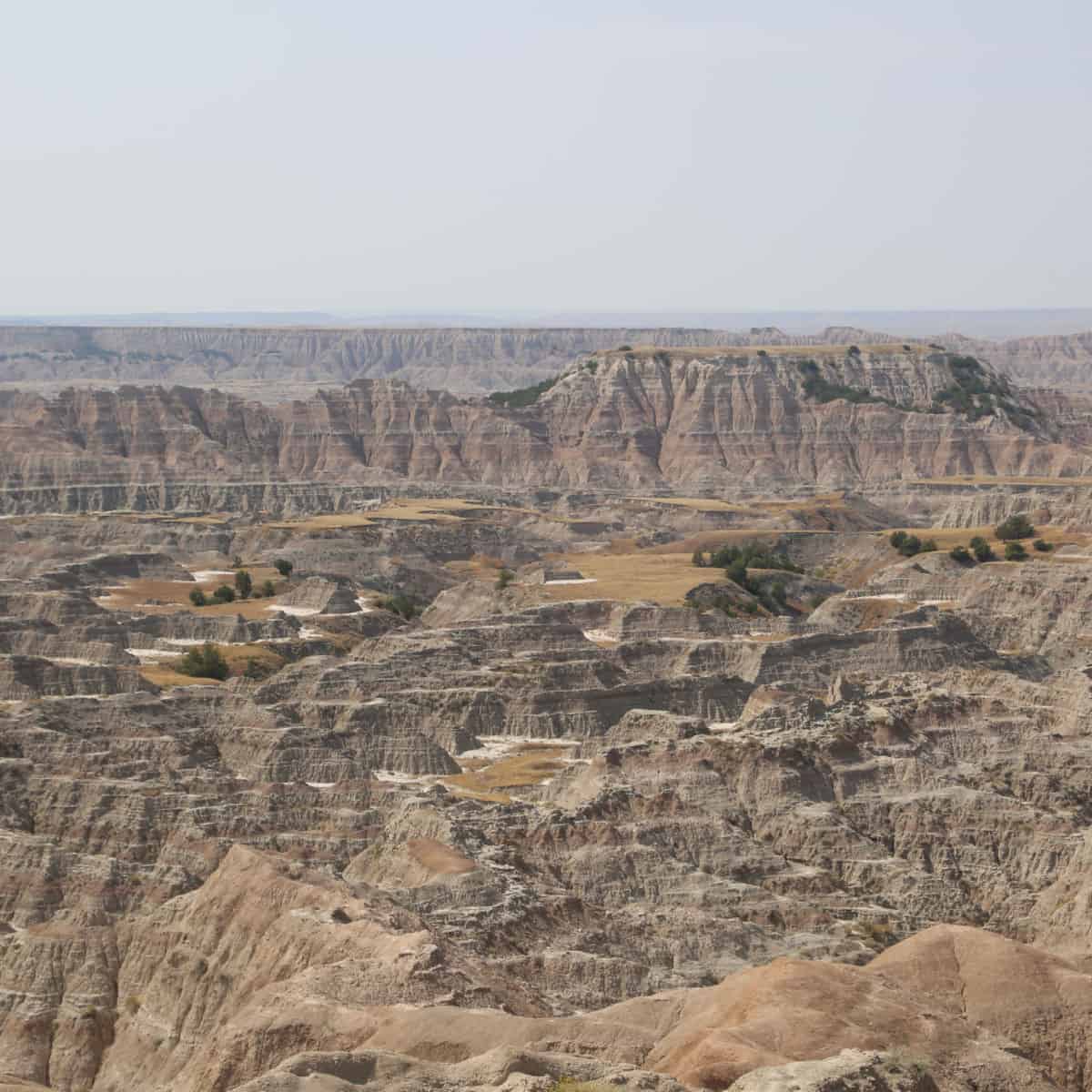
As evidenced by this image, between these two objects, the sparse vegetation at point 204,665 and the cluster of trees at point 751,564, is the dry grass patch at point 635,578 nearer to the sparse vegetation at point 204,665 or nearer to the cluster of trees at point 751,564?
the cluster of trees at point 751,564

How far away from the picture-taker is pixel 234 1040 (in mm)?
52969

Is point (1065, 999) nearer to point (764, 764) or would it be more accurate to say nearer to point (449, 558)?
point (764, 764)

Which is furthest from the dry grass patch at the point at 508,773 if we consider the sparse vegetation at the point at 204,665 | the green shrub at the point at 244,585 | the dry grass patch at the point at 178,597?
the green shrub at the point at 244,585

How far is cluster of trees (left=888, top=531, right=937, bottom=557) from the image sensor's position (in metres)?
184

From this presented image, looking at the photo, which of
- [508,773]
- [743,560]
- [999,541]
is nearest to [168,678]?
[508,773]

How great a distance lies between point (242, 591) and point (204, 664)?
135ft

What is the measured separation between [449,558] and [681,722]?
10020 cm

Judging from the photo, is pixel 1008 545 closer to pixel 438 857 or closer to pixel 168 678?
pixel 168 678

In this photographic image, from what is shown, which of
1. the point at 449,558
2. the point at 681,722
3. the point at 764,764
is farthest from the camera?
the point at 449,558

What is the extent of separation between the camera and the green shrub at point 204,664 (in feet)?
413

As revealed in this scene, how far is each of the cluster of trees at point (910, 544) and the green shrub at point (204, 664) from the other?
224 ft

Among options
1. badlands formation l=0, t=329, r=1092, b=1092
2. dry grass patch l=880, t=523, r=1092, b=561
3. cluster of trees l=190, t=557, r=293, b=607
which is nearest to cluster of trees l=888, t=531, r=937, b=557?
dry grass patch l=880, t=523, r=1092, b=561

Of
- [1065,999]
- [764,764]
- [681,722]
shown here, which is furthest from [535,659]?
[1065,999]

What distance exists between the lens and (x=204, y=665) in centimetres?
12662
